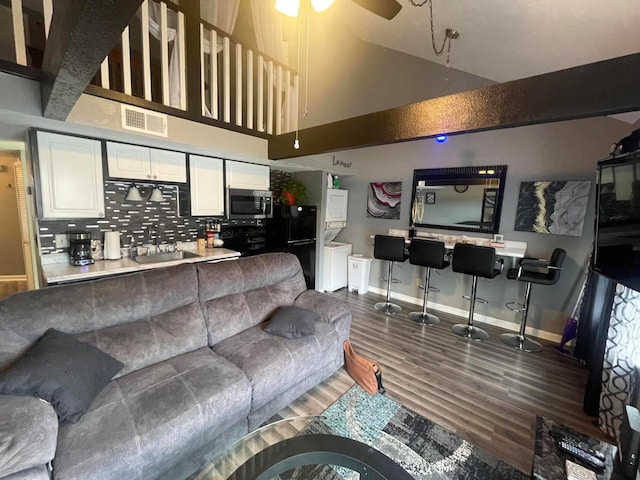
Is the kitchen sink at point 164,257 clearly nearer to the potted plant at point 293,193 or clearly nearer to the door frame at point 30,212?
the door frame at point 30,212

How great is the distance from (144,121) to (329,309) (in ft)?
7.80

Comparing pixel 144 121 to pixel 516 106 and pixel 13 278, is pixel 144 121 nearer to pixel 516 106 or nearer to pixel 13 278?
pixel 516 106

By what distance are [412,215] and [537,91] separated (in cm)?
254

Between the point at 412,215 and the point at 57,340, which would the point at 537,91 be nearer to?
the point at 412,215

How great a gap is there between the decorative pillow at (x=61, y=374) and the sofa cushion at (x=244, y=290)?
27.3 inches

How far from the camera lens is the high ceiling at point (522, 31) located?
1694mm

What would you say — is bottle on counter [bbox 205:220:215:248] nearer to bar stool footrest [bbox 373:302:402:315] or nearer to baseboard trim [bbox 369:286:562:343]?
bar stool footrest [bbox 373:302:402:315]

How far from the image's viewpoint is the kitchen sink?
2.87 m

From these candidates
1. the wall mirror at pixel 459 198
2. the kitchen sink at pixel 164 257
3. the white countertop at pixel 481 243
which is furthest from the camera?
the wall mirror at pixel 459 198

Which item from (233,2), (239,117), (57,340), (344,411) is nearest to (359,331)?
(344,411)

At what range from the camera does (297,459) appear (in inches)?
46.6

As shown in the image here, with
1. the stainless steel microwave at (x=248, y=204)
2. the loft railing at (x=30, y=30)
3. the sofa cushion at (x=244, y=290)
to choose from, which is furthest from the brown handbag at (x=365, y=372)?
the loft railing at (x=30, y=30)

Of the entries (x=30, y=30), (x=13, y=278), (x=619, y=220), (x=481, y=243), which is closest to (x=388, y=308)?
(x=481, y=243)

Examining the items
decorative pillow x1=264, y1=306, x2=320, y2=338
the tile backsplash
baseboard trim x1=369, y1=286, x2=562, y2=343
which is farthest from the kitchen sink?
baseboard trim x1=369, y1=286, x2=562, y2=343
